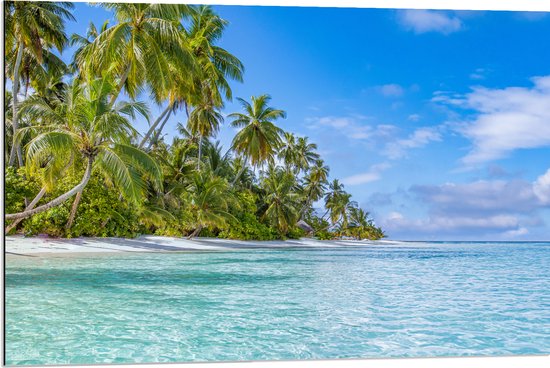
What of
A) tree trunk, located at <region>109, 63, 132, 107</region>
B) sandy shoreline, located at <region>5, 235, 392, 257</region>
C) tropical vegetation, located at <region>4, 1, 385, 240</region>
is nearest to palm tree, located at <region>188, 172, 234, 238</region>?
tropical vegetation, located at <region>4, 1, 385, 240</region>

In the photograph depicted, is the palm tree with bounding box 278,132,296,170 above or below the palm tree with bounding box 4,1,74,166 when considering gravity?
above

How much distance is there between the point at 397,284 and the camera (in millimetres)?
7391

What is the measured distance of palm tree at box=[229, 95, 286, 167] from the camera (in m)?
17.6

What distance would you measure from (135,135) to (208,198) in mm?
8737

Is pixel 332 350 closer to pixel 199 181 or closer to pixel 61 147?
pixel 61 147

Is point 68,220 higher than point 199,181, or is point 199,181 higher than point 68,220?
point 199,181

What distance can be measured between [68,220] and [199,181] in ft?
16.4

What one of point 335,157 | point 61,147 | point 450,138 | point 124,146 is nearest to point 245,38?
point 124,146

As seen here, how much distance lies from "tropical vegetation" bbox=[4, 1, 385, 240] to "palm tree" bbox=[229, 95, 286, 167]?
1.9 inches

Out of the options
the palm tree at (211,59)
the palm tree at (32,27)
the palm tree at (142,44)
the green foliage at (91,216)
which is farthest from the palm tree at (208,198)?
the palm tree at (142,44)

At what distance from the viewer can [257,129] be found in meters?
17.7

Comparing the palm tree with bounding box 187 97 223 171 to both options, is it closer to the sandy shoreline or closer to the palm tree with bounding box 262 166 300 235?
the sandy shoreline

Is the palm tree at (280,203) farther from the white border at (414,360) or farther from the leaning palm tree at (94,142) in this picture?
the white border at (414,360)

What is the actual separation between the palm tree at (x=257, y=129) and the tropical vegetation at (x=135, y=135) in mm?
48
